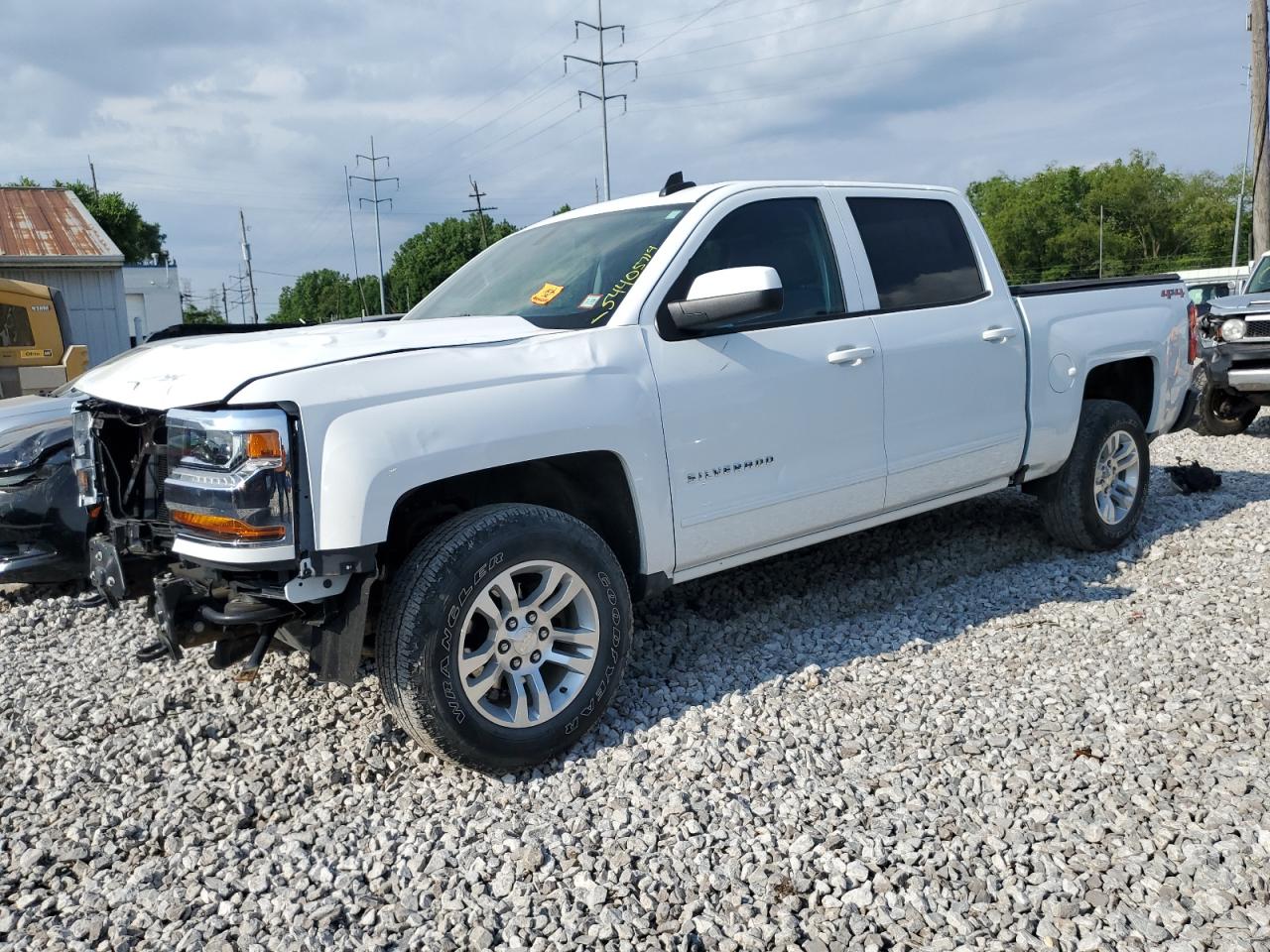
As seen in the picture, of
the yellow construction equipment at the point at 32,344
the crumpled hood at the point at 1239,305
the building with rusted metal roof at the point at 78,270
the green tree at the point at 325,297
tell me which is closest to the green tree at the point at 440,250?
the green tree at the point at 325,297

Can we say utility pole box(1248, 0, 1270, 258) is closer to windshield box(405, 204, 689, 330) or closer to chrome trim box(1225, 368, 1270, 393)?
chrome trim box(1225, 368, 1270, 393)

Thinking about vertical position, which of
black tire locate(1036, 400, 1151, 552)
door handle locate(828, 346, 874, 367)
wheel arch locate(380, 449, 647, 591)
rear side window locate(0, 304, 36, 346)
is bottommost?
black tire locate(1036, 400, 1151, 552)

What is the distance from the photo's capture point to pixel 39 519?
5.14 metres

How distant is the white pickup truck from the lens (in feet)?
9.59

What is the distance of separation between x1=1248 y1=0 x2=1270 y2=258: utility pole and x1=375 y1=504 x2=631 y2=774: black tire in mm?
18016

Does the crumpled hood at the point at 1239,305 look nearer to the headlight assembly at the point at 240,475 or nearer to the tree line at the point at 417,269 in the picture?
the headlight assembly at the point at 240,475

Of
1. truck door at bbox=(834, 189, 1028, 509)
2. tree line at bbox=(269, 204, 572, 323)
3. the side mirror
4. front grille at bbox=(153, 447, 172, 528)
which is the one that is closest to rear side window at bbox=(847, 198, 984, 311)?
A: truck door at bbox=(834, 189, 1028, 509)

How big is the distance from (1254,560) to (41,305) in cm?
1554

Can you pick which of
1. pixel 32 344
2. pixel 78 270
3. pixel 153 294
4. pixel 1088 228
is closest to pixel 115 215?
pixel 153 294

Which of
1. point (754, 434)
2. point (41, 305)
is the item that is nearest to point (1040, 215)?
point (41, 305)

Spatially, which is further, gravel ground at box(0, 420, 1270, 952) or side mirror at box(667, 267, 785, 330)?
side mirror at box(667, 267, 785, 330)

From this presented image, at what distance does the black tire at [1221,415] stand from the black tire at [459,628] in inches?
348

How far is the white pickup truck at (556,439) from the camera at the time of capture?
9.59 ft

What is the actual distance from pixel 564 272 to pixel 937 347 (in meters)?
1.72
